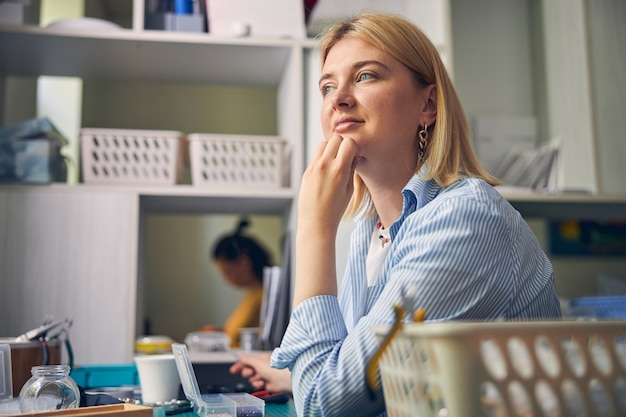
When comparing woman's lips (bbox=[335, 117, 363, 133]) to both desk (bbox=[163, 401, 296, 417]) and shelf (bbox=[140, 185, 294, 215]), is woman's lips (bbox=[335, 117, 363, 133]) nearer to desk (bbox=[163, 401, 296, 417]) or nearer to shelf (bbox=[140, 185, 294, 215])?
desk (bbox=[163, 401, 296, 417])

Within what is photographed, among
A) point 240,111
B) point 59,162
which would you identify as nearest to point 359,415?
point 59,162

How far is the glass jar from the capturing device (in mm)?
893

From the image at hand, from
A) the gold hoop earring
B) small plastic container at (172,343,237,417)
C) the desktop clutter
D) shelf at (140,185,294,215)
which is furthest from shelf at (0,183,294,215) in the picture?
small plastic container at (172,343,237,417)

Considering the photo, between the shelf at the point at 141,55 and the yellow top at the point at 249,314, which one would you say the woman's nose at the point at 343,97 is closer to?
the shelf at the point at 141,55

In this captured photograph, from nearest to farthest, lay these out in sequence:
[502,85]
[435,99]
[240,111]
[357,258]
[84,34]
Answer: [435,99] → [357,258] → [84,34] → [502,85] → [240,111]

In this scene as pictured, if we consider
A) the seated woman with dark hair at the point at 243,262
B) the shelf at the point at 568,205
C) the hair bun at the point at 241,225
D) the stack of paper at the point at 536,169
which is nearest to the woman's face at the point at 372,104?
the shelf at the point at 568,205

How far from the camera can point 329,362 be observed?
83 centimetres

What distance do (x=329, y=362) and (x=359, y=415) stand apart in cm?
8

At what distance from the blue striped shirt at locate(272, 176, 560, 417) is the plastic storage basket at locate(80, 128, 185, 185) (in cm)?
113

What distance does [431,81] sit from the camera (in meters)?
1.18

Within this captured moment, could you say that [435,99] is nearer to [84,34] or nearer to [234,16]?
[234,16]

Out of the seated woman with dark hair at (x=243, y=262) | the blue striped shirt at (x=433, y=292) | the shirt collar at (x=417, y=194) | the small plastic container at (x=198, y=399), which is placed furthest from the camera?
the seated woman with dark hair at (x=243, y=262)

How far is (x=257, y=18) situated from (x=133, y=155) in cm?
57

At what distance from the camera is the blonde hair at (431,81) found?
1.12 m
